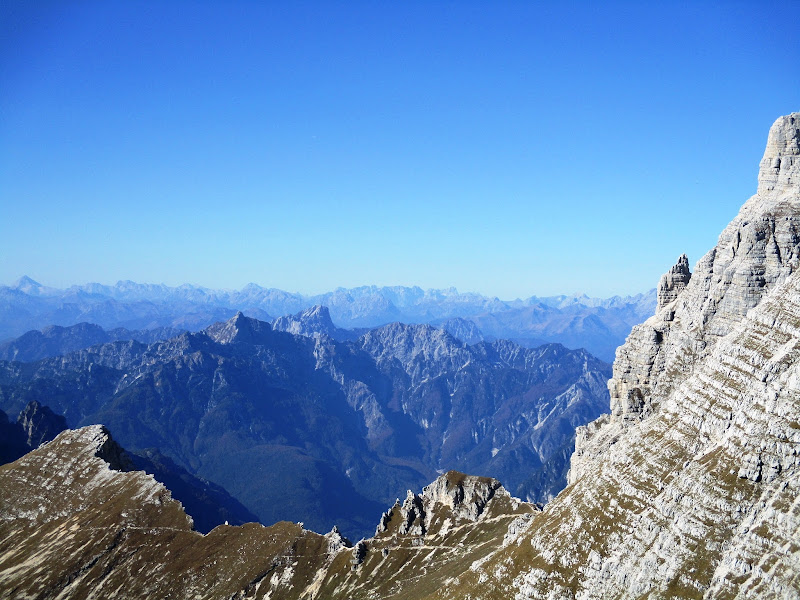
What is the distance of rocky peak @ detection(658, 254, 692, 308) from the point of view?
485ft

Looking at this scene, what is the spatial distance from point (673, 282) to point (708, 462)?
71.7 m

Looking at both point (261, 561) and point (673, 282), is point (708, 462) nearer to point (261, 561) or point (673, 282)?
Answer: point (673, 282)

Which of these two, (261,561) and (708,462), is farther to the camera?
(261,561)

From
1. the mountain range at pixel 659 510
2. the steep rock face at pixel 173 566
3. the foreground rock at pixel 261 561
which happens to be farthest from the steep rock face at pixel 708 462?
the steep rock face at pixel 173 566

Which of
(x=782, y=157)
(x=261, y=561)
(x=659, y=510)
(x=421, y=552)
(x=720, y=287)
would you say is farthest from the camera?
(x=261, y=561)

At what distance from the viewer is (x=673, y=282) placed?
148375 mm

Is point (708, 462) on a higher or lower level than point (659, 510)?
higher

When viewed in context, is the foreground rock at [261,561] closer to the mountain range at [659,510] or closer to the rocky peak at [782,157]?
the mountain range at [659,510]

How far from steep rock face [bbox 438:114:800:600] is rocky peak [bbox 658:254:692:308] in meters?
12.4

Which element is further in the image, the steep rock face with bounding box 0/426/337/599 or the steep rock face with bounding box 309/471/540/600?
the steep rock face with bounding box 0/426/337/599

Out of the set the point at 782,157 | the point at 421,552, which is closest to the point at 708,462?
the point at 782,157

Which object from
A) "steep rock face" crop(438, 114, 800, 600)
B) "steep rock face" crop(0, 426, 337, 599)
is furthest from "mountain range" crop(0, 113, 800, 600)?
"steep rock face" crop(0, 426, 337, 599)

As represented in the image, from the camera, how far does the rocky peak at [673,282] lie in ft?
485

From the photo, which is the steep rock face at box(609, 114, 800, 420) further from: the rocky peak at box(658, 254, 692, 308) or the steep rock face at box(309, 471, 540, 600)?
the steep rock face at box(309, 471, 540, 600)
